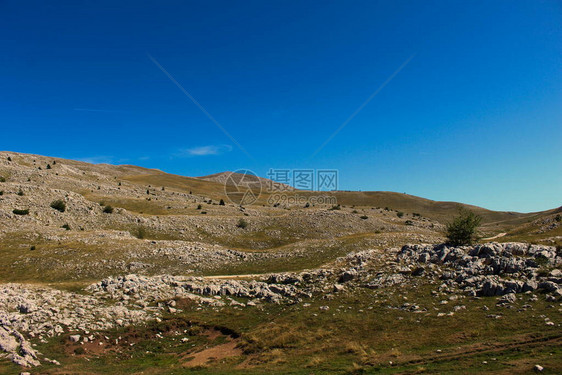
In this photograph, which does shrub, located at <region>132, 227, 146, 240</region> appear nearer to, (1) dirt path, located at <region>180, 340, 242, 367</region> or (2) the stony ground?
(2) the stony ground

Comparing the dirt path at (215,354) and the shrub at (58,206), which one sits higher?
the shrub at (58,206)

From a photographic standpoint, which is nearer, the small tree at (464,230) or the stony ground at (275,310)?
the stony ground at (275,310)

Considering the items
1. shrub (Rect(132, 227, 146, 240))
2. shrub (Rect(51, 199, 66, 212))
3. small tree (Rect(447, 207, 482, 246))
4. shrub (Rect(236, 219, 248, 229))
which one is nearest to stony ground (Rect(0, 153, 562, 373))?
small tree (Rect(447, 207, 482, 246))

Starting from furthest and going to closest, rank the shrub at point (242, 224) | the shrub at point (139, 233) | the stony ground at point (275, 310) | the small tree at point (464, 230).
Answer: the shrub at point (242, 224) < the shrub at point (139, 233) < the small tree at point (464, 230) < the stony ground at point (275, 310)

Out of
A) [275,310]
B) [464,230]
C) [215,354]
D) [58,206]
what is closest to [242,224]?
[58,206]

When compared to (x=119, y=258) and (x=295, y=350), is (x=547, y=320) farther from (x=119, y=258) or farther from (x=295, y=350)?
(x=119, y=258)

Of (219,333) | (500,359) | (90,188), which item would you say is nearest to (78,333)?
(219,333)

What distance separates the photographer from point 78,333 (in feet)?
75.2

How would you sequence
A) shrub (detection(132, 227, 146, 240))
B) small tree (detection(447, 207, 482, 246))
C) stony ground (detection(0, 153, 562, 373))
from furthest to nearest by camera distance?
shrub (detection(132, 227, 146, 240))
small tree (detection(447, 207, 482, 246))
stony ground (detection(0, 153, 562, 373))

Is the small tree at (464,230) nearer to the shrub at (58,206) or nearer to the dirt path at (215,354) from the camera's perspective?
the dirt path at (215,354)

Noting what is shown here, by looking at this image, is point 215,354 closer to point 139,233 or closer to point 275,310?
point 275,310

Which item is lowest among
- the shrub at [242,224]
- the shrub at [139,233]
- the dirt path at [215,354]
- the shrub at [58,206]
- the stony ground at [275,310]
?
the dirt path at [215,354]

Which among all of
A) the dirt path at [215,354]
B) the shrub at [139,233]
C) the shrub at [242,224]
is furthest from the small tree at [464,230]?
the shrub at [139,233]

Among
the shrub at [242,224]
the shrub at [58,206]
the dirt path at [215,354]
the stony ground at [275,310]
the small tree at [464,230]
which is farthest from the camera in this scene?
the shrub at [242,224]
